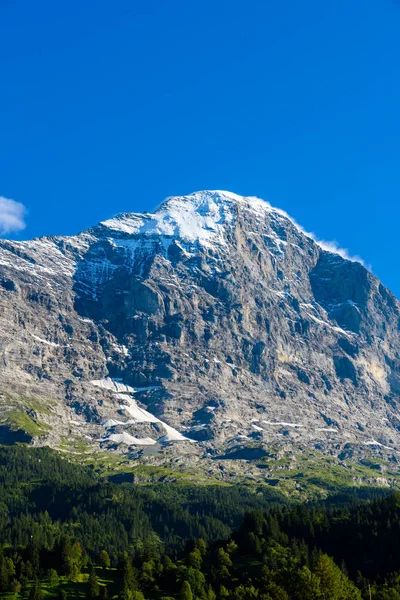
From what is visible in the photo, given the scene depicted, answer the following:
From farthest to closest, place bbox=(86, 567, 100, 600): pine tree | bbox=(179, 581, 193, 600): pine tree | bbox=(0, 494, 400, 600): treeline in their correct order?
bbox=(86, 567, 100, 600): pine tree → bbox=(179, 581, 193, 600): pine tree → bbox=(0, 494, 400, 600): treeline

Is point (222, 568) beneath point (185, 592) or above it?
above

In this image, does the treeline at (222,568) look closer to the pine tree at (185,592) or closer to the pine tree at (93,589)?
the pine tree at (93,589)

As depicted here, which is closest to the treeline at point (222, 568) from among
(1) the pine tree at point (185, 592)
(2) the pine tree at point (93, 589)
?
(2) the pine tree at point (93, 589)

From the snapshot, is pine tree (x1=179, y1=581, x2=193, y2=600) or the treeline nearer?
the treeline

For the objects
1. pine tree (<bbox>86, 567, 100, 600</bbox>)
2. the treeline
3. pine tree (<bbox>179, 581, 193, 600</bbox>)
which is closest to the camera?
the treeline

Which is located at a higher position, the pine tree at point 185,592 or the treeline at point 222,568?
the treeline at point 222,568

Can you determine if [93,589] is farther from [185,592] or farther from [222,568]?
[222,568]

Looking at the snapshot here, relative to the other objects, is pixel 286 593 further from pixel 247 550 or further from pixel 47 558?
pixel 47 558

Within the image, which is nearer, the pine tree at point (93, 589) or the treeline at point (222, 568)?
the treeline at point (222, 568)

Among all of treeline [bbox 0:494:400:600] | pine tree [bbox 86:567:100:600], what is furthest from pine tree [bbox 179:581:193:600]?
pine tree [bbox 86:567:100:600]

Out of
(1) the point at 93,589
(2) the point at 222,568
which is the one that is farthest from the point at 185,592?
(1) the point at 93,589

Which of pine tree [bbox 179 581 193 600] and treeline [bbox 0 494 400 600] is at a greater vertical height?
treeline [bbox 0 494 400 600]

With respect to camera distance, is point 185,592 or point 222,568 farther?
point 222,568

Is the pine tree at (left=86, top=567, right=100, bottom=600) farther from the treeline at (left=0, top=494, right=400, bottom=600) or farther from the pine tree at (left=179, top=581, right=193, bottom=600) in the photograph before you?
the pine tree at (left=179, top=581, right=193, bottom=600)
